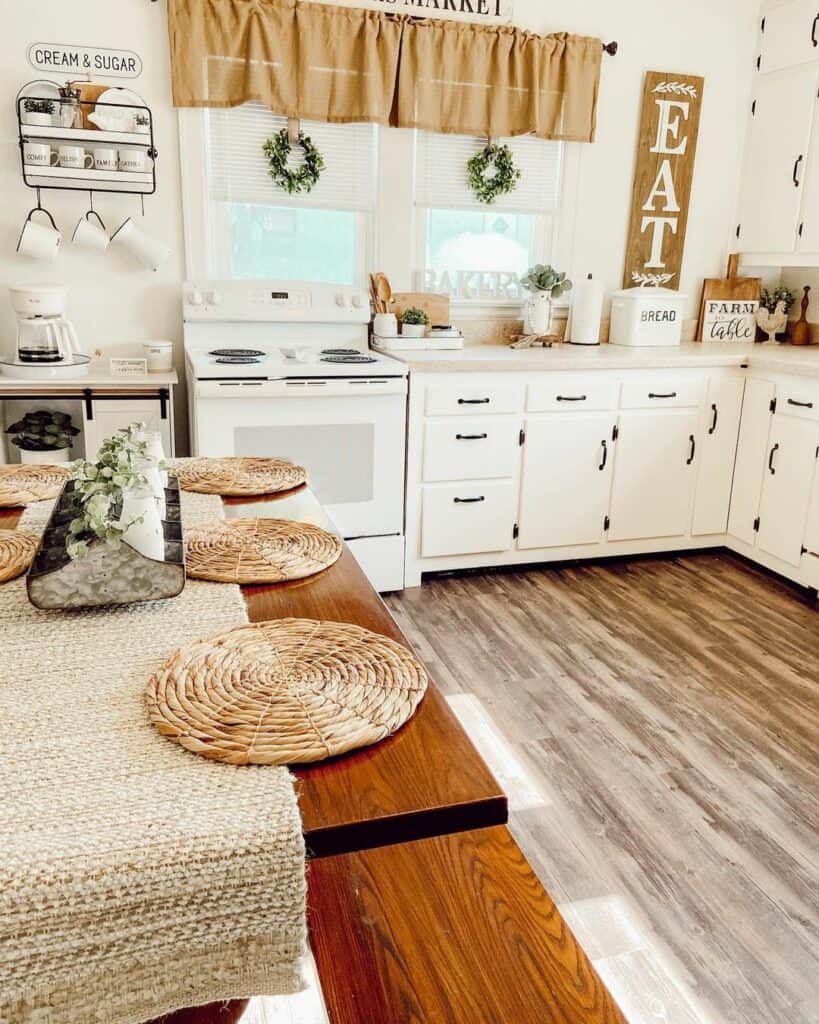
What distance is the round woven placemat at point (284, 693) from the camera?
0.86m

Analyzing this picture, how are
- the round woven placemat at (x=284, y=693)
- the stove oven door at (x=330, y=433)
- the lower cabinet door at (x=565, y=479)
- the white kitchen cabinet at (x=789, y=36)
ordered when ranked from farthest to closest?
the white kitchen cabinet at (x=789, y=36) < the lower cabinet door at (x=565, y=479) < the stove oven door at (x=330, y=433) < the round woven placemat at (x=284, y=693)

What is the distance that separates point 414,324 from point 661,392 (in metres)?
1.12

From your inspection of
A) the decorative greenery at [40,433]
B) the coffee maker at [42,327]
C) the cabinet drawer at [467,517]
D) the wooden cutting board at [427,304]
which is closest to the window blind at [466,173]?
the wooden cutting board at [427,304]

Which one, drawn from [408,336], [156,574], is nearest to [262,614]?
[156,574]

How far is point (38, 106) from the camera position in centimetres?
316

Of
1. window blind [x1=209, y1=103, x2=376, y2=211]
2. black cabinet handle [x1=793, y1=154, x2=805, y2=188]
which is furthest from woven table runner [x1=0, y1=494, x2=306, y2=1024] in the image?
black cabinet handle [x1=793, y1=154, x2=805, y2=188]

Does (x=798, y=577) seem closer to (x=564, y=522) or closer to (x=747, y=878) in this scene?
(x=564, y=522)

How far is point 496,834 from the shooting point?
100cm

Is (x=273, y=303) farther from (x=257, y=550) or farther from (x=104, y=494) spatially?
(x=104, y=494)

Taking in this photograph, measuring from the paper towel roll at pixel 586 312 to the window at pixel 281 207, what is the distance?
1.01 meters

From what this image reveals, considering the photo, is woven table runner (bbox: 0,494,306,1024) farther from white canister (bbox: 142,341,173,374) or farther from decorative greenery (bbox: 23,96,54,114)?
decorative greenery (bbox: 23,96,54,114)

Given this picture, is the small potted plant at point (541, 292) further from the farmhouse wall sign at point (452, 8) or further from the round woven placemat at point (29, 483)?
the round woven placemat at point (29, 483)

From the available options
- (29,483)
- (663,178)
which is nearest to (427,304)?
(663,178)

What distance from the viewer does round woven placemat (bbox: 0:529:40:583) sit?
124 cm
